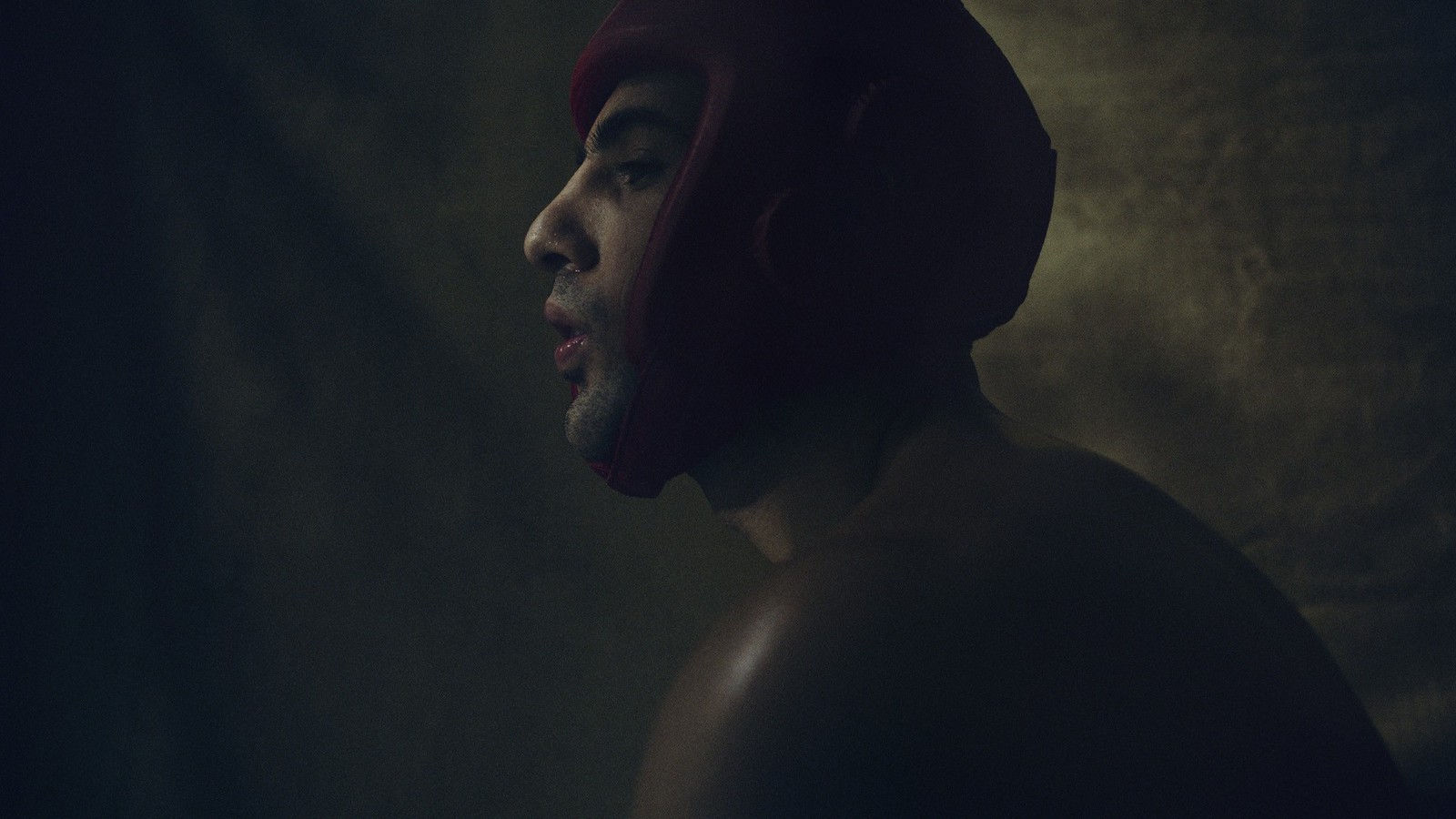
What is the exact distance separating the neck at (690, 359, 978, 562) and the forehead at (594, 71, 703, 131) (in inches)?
7.5

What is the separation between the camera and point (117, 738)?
3.83 ft

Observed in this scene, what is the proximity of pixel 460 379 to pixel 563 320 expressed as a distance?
1.89 ft

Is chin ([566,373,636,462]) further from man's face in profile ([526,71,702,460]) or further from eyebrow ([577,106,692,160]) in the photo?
eyebrow ([577,106,692,160])

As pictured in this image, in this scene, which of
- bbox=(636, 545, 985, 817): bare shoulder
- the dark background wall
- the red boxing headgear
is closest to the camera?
bbox=(636, 545, 985, 817): bare shoulder

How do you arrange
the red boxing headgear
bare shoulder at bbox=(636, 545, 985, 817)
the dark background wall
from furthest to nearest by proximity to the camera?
the dark background wall
the red boxing headgear
bare shoulder at bbox=(636, 545, 985, 817)

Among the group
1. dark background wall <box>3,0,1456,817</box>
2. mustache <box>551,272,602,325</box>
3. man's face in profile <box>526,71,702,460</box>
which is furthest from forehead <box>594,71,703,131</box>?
dark background wall <box>3,0,1456,817</box>

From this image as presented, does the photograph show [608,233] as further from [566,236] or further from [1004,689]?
[1004,689]

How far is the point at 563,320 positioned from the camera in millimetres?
751

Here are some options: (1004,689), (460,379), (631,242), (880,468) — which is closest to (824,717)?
(1004,689)

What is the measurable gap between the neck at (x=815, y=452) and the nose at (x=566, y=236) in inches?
6.1

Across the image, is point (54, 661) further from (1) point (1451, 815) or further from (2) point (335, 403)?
(1) point (1451, 815)

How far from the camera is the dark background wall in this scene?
42.9 inches

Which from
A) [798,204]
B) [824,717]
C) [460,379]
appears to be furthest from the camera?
[460,379]

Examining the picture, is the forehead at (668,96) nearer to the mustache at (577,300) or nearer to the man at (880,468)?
the man at (880,468)
